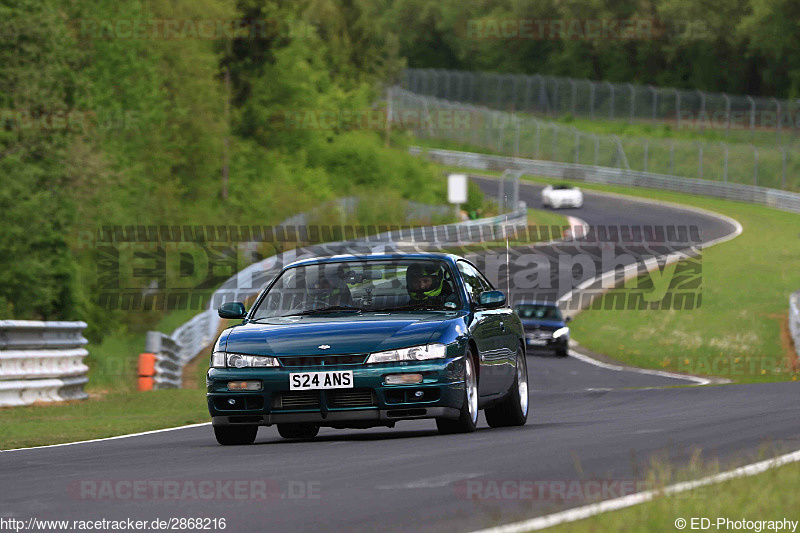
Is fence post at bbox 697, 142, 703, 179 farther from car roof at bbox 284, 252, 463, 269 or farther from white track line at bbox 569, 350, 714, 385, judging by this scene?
car roof at bbox 284, 252, 463, 269

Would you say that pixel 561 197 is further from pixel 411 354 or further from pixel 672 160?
pixel 411 354

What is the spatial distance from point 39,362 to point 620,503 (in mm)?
13323

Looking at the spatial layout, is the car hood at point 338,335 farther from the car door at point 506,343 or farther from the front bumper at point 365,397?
the car door at point 506,343

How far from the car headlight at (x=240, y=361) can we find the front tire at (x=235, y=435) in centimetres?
60

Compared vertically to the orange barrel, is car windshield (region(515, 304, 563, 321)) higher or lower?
lower

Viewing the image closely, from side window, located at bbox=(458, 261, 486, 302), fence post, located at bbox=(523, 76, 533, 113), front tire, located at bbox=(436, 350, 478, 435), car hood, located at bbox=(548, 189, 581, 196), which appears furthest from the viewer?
fence post, located at bbox=(523, 76, 533, 113)

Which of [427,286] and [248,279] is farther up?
[427,286]

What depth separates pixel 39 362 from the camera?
18.8 meters

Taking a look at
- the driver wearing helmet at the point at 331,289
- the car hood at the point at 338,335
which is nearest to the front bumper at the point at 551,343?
the driver wearing helmet at the point at 331,289

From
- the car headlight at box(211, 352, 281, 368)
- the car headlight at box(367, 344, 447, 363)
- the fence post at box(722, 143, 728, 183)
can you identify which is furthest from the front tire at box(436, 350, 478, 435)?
the fence post at box(722, 143, 728, 183)

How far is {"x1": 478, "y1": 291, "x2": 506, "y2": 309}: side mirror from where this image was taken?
11.9 meters

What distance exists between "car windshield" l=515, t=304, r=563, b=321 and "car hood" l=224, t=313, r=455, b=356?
22.6 m

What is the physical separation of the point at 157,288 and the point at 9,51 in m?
9.44

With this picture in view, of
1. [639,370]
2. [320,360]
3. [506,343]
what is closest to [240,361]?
[320,360]
